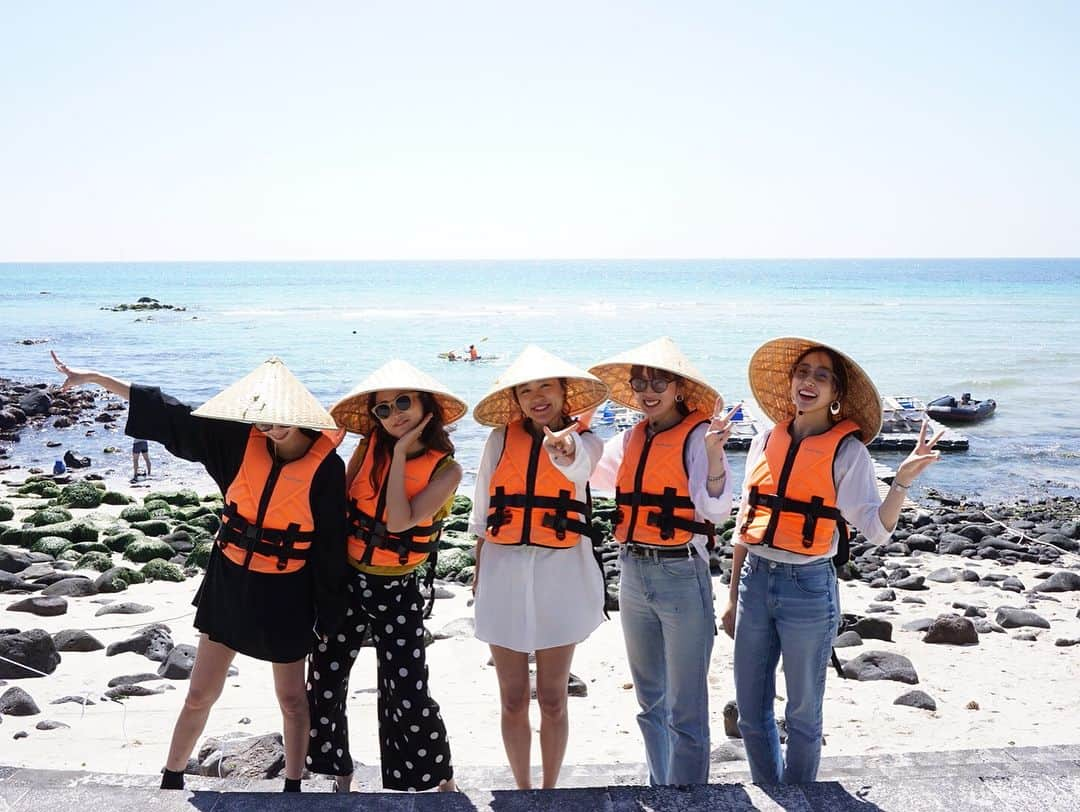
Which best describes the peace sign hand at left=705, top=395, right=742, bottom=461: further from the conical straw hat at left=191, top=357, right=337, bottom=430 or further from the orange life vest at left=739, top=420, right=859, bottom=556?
the conical straw hat at left=191, top=357, right=337, bottom=430

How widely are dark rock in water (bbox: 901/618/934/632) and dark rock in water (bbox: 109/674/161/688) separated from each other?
20.6ft

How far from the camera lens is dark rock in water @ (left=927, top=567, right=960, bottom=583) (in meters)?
11.4

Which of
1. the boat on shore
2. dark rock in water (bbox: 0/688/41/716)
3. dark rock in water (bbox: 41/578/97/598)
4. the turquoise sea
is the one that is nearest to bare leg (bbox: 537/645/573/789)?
dark rock in water (bbox: 0/688/41/716)

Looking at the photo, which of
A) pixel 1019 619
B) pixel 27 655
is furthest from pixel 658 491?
pixel 1019 619

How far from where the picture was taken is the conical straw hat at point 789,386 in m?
4.15

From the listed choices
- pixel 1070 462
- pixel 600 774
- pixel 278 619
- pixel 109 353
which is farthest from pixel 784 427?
pixel 109 353

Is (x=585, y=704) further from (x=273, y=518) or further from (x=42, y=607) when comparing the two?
(x=42, y=607)

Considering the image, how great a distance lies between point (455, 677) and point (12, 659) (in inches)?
122

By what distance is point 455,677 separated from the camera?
742 cm

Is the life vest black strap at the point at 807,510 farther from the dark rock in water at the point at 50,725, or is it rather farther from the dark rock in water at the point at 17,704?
the dark rock in water at the point at 17,704

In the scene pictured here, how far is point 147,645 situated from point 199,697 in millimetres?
4014

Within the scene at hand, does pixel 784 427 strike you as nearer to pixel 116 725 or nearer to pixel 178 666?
pixel 116 725

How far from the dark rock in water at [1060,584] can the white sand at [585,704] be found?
1863mm

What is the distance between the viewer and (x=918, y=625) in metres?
8.87
